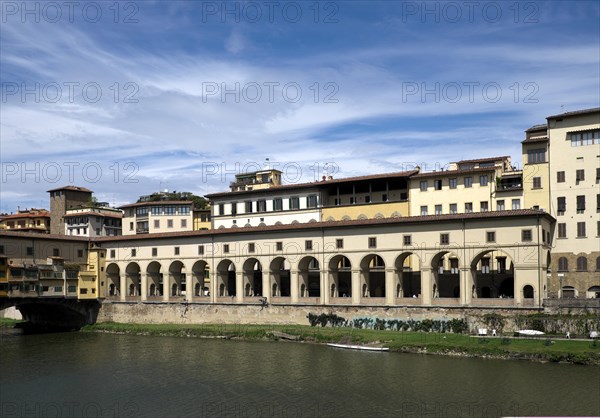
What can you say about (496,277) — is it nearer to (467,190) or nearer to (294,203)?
(467,190)

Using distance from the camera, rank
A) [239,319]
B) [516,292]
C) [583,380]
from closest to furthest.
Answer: [583,380] < [516,292] < [239,319]

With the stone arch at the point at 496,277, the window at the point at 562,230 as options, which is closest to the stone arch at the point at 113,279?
the stone arch at the point at 496,277

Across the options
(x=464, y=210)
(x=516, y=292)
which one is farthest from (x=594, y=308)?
(x=464, y=210)

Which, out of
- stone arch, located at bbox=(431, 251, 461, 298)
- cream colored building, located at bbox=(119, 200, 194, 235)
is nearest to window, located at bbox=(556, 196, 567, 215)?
stone arch, located at bbox=(431, 251, 461, 298)

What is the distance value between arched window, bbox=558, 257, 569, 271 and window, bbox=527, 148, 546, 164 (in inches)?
414

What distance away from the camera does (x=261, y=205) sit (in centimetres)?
9119

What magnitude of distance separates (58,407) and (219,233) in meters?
41.1

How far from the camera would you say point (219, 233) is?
7919cm

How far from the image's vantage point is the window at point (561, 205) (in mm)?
→ 66812

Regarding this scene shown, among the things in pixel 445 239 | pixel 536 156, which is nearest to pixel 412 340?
pixel 445 239

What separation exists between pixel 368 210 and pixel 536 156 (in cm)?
2147

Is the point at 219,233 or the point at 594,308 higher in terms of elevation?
the point at 219,233

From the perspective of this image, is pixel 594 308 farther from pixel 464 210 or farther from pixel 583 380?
pixel 464 210

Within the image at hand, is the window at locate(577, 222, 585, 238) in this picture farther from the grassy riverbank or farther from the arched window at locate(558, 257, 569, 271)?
the grassy riverbank
